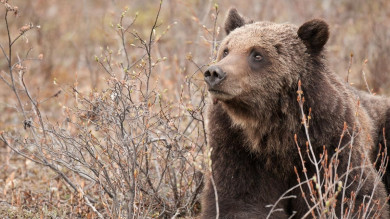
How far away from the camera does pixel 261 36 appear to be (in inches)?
192

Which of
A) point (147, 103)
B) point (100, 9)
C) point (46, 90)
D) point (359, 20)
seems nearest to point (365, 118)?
point (147, 103)

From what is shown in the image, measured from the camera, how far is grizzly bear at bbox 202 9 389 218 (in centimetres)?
470

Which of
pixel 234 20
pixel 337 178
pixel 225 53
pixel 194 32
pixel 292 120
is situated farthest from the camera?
pixel 194 32

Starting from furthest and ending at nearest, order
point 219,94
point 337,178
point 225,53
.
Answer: point 225,53, point 219,94, point 337,178

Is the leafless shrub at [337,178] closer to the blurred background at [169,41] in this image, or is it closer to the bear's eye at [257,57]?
the bear's eye at [257,57]

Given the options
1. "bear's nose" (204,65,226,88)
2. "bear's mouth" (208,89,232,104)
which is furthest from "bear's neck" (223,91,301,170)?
"bear's nose" (204,65,226,88)

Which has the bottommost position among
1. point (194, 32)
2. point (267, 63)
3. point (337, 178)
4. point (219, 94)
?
point (337, 178)

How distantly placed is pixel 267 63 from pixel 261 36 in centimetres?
27

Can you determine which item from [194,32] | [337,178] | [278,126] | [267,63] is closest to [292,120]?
[278,126]

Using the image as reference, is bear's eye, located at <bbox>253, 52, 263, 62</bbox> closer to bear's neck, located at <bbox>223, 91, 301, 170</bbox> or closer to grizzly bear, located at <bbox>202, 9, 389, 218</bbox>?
grizzly bear, located at <bbox>202, 9, 389, 218</bbox>

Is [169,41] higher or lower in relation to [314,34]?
higher

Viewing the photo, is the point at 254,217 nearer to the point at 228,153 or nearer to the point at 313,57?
the point at 228,153

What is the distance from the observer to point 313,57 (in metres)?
4.91

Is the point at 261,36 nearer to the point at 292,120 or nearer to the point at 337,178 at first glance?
the point at 292,120
